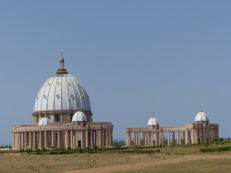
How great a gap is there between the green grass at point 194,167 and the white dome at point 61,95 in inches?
3482

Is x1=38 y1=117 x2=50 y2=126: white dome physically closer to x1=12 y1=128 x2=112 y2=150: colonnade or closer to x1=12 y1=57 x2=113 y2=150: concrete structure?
x1=12 y1=57 x2=113 y2=150: concrete structure

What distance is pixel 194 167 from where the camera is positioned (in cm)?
4566

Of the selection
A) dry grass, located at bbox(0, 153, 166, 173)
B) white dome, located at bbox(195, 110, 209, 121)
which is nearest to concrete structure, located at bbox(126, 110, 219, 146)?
white dome, located at bbox(195, 110, 209, 121)

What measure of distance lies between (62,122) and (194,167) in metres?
88.0

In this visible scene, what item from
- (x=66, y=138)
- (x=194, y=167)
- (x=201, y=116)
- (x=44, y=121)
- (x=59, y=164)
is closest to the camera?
(x=194, y=167)

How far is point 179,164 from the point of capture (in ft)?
161

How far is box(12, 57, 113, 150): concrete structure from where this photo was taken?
410ft

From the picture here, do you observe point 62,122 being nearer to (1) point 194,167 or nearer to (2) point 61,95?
(2) point 61,95

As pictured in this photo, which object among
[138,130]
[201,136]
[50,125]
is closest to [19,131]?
[50,125]

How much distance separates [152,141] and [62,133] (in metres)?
26.3

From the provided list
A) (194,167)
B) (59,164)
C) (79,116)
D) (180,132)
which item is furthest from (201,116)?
(194,167)

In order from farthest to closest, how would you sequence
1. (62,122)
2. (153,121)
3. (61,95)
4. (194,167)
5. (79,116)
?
(153,121) → (61,95) → (62,122) → (79,116) → (194,167)

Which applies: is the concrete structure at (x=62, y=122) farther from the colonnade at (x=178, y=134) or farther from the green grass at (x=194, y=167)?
the green grass at (x=194, y=167)

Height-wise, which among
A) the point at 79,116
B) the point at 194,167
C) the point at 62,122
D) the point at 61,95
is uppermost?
the point at 61,95
